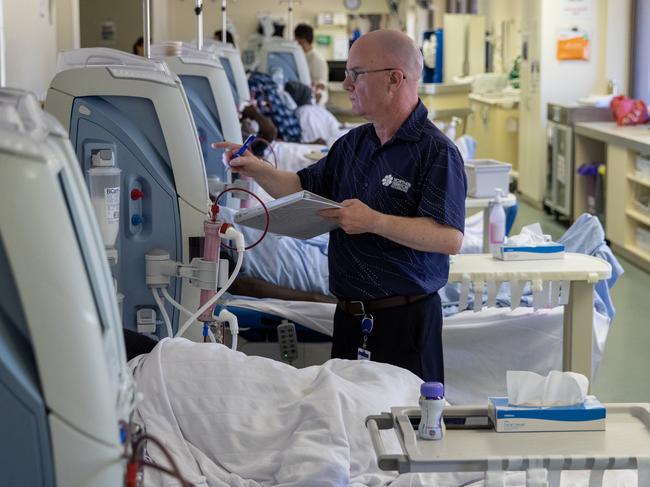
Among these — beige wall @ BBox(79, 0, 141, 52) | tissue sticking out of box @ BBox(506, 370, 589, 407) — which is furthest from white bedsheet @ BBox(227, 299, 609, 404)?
beige wall @ BBox(79, 0, 141, 52)

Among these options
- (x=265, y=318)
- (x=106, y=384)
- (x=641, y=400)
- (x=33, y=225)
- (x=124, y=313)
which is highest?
(x=33, y=225)

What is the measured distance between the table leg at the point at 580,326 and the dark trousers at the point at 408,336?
0.95 m

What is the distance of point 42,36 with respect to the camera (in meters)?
6.87

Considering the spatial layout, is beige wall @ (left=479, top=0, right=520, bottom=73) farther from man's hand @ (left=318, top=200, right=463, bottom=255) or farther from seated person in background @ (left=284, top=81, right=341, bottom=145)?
man's hand @ (left=318, top=200, right=463, bottom=255)

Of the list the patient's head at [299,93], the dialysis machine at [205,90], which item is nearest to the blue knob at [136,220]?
the dialysis machine at [205,90]

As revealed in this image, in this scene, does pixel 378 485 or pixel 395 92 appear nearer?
pixel 378 485

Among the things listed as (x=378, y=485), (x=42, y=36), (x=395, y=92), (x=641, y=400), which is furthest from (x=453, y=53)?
(x=378, y=485)

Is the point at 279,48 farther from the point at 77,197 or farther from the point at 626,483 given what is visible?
the point at 77,197

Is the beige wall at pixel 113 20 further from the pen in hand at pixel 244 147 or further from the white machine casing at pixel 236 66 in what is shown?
the pen in hand at pixel 244 147

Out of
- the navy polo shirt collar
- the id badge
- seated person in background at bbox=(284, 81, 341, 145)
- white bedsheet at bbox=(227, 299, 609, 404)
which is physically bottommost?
white bedsheet at bbox=(227, 299, 609, 404)

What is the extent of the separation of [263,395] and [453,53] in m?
13.2

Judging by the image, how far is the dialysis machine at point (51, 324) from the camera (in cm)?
138

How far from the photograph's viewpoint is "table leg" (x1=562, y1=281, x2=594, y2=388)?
13.6 ft

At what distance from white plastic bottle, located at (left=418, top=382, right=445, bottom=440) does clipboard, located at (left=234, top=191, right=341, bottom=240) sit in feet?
2.84
